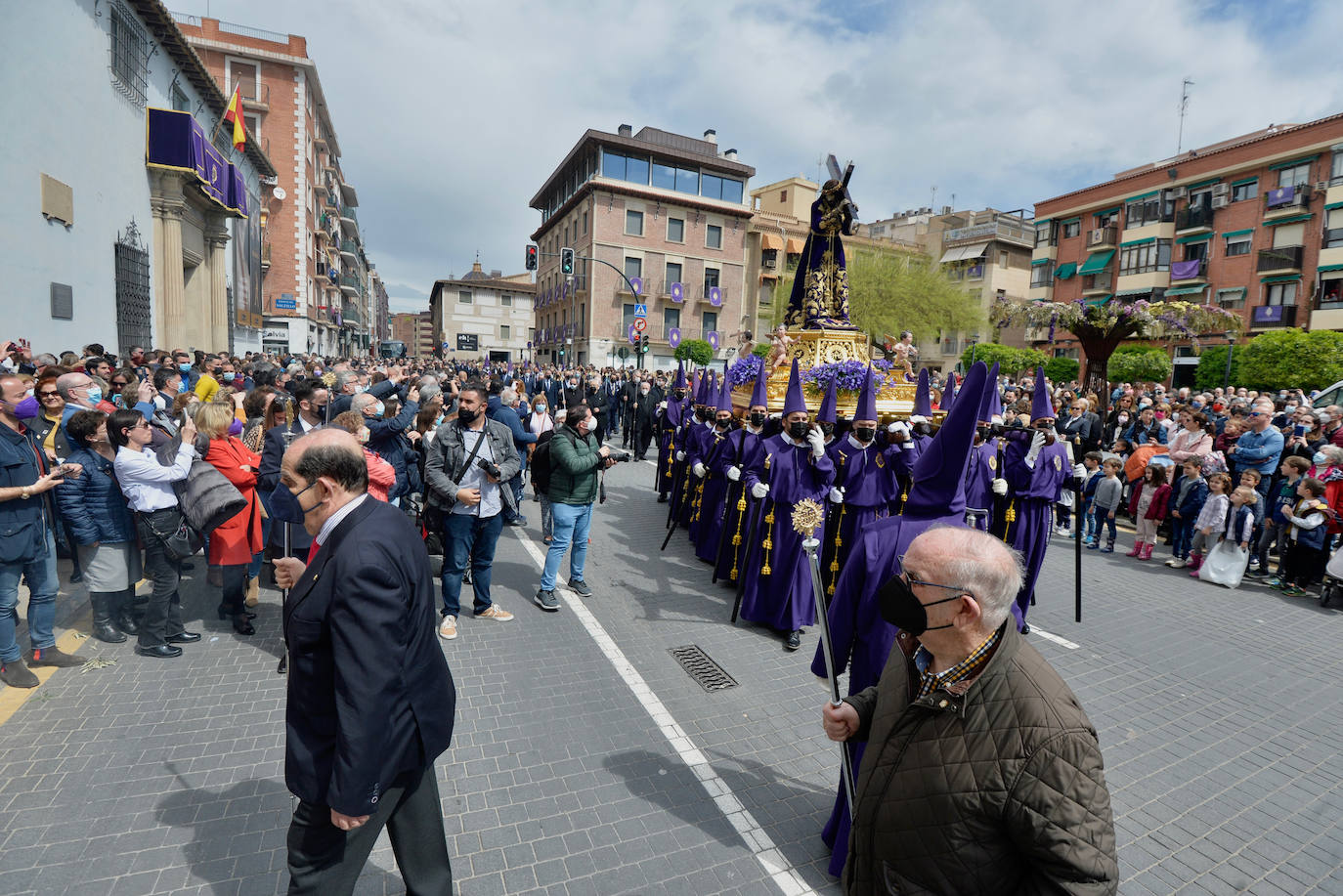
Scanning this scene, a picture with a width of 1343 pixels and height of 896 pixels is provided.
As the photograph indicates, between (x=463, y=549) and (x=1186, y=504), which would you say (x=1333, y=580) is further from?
(x=463, y=549)

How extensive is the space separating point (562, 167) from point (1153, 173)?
38051 millimetres

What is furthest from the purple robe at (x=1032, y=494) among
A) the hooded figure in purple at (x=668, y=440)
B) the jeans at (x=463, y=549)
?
the hooded figure in purple at (x=668, y=440)

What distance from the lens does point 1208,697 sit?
5449mm

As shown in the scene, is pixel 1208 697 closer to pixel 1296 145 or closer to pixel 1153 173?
pixel 1296 145

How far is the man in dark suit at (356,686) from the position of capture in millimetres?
2303

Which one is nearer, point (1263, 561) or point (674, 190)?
point (1263, 561)

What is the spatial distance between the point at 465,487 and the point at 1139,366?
26111 mm

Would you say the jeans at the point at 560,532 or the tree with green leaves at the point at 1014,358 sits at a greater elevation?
the tree with green leaves at the point at 1014,358

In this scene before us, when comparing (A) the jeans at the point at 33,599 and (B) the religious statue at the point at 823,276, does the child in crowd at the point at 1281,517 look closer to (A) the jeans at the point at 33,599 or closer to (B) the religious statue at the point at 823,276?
(B) the religious statue at the point at 823,276

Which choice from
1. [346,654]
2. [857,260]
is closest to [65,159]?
[346,654]

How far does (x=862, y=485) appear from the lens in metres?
6.51

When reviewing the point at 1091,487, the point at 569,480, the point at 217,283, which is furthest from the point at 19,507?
the point at 217,283

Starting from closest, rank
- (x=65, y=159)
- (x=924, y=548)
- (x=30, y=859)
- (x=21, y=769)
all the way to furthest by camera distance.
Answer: (x=924, y=548) → (x=30, y=859) → (x=21, y=769) → (x=65, y=159)

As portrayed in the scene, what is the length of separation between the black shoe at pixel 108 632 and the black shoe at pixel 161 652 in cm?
36
